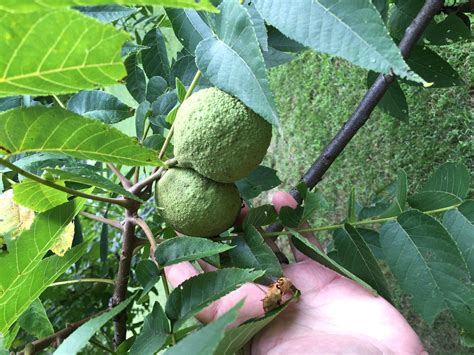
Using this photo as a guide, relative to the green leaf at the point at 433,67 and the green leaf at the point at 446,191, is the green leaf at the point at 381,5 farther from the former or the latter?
the green leaf at the point at 446,191

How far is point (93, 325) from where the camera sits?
29.6 inches

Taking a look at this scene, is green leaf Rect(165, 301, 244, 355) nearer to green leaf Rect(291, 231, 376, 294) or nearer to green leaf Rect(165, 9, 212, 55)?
green leaf Rect(291, 231, 376, 294)

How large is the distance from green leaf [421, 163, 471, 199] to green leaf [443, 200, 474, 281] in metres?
0.04

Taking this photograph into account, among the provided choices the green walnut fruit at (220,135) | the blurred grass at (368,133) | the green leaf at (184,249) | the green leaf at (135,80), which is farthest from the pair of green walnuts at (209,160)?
the blurred grass at (368,133)

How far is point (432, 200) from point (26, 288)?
849 millimetres

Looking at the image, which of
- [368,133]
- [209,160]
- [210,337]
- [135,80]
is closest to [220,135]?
[209,160]

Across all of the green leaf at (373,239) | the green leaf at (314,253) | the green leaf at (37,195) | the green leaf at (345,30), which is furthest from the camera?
the green leaf at (373,239)

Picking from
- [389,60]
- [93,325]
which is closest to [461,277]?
[389,60]

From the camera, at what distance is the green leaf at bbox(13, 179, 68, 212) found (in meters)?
0.89

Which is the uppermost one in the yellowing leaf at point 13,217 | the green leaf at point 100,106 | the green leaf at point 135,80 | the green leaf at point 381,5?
the green leaf at point 381,5

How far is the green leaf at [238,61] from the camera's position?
78cm

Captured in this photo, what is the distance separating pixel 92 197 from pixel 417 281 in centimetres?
67

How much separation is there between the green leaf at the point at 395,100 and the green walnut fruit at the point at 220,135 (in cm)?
65

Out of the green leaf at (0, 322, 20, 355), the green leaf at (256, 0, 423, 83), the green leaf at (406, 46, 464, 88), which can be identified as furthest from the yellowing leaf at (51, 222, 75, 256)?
the green leaf at (406, 46, 464, 88)
